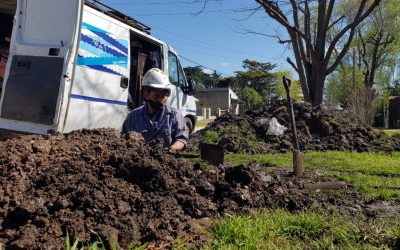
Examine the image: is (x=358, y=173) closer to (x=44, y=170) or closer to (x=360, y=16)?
(x=44, y=170)

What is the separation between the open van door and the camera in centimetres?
742

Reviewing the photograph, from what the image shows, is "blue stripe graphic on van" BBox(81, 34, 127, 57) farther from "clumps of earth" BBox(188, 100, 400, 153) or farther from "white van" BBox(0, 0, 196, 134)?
"clumps of earth" BBox(188, 100, 400, 153)

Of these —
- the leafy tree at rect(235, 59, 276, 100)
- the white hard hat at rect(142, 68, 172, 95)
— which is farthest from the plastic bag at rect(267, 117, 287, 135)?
the leafy tree at rect(235, 59, 276, 100)

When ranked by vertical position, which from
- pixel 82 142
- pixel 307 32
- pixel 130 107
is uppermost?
pixel 307 32

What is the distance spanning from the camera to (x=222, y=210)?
158 inches

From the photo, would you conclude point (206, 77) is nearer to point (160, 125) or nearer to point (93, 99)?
point (93, 99)

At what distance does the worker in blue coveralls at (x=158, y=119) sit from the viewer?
17.4 ft

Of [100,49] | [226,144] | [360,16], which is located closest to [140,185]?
[100,49]

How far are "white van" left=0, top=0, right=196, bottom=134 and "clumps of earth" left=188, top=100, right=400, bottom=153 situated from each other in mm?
4263

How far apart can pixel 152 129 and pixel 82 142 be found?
1.28 meters

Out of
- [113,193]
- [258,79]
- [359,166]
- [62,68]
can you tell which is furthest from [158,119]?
[258,79]

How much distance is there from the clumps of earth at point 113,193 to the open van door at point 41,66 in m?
3.13

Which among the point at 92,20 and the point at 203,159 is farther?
the point at 92,20

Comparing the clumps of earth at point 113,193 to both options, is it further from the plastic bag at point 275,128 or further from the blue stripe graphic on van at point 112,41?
the plastic bag at point 275,128
